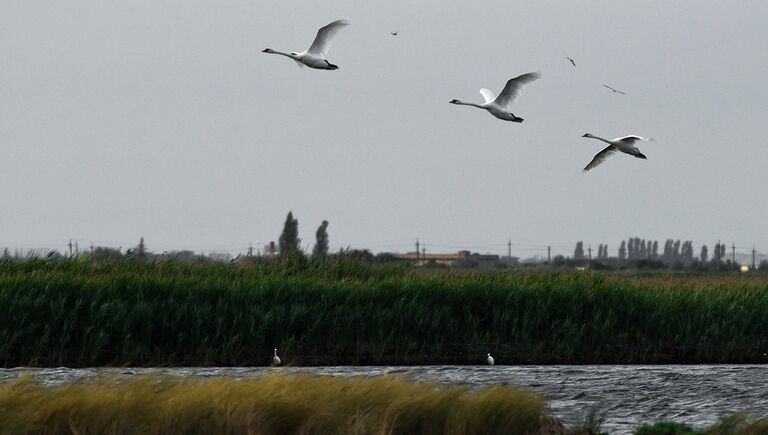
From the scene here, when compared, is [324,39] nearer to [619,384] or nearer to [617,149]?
[617,149]

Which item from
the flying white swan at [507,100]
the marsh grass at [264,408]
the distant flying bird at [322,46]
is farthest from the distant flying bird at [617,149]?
the marsh grass at [264,408]

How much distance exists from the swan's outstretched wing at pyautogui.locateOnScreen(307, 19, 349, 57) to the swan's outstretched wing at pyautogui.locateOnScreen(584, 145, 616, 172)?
6428 mm

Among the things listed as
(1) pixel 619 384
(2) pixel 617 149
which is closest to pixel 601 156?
(2) pixel 617 149

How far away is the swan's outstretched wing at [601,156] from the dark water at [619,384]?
670cm

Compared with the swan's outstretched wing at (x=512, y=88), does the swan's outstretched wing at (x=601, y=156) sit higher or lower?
lower

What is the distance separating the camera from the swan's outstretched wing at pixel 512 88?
2412cm

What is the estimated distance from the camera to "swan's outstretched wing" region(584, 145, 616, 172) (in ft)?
82.6

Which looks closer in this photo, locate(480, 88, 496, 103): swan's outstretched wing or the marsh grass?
the marsh grass

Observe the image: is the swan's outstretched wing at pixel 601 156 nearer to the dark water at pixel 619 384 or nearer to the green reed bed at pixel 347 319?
the green reed bed at pixel 347 319

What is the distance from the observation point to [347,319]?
793 inches

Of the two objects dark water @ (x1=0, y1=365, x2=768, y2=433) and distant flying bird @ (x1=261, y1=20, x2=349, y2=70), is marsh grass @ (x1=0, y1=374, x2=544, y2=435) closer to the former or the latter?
dark water @ (x1=0, y1=365, x2=768, y2=433)

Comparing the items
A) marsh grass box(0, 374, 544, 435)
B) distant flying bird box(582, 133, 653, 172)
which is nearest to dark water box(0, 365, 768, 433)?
marsh grass box(0, 374, 544, 435)

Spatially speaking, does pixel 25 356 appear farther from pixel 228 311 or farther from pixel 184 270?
pixel 184 270

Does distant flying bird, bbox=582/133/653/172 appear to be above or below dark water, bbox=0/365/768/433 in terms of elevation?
above
